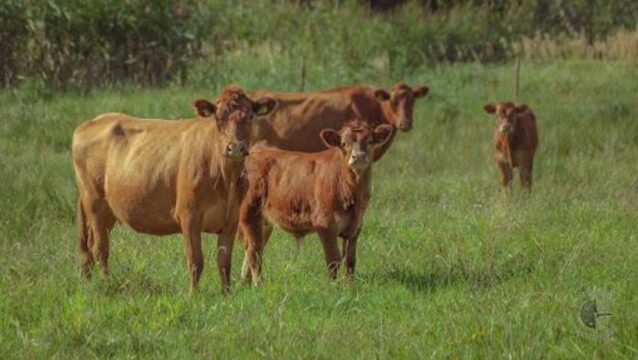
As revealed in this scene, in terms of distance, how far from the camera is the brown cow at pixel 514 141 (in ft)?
59.6

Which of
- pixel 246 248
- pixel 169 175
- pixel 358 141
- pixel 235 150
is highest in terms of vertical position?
pixel 235 150

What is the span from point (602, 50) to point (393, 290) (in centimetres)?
2438

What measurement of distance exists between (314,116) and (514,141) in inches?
116

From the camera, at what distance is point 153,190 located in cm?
1086

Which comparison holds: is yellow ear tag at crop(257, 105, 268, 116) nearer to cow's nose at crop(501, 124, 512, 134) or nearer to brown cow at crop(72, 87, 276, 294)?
brown cow at crop(72, 87, 276, 294)

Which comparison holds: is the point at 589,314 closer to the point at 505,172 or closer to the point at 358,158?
the point at 358,158

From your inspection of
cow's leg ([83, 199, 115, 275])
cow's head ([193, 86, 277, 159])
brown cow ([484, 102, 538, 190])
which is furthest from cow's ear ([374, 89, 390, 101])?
cow's head ([193, 86, 277, 159])

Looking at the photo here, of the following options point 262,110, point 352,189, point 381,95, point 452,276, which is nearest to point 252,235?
point 352,189

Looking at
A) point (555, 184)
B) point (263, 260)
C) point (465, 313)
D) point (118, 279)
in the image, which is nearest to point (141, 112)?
point (555, 184)

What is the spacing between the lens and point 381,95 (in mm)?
17781

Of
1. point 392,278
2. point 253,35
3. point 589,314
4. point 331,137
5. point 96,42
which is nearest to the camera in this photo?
point 589,314

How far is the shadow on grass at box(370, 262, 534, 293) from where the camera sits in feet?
33.8

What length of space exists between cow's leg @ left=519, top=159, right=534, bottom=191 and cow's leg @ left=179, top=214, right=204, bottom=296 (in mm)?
7843

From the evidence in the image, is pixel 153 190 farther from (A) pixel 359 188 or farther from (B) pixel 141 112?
(B) pixel 141 112
